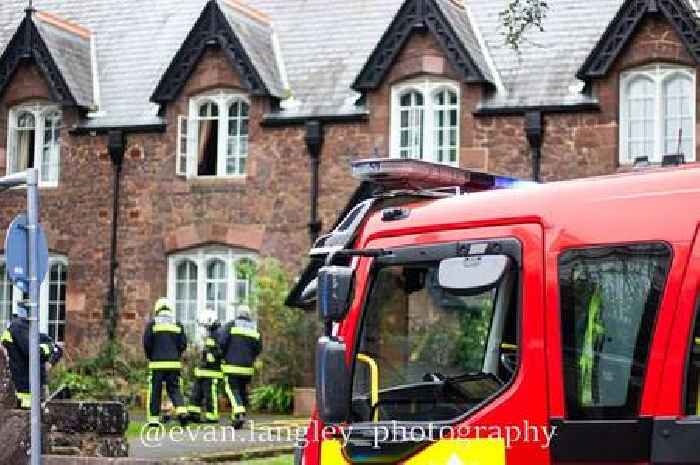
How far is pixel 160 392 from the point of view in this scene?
66.9 feet

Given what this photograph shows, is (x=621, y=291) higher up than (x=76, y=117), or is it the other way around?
(x=76, y=117)

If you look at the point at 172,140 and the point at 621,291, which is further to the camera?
the point at 172,140

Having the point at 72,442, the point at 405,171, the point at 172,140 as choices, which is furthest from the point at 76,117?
the point at 405,171

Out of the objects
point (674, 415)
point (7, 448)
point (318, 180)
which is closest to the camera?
point (674, 415)

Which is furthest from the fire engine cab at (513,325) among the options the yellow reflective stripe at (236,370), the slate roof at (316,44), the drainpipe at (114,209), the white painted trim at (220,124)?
the drainpipe at (114,209)

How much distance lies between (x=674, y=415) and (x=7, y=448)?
8.73 m

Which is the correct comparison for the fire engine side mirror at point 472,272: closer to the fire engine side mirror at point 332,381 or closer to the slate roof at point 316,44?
the fire engine side mirror at point 332,381

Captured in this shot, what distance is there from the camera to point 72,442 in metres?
14.0

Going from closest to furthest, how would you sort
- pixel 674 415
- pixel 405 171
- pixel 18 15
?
pixel 674 415 → pixel 405 171 → pixel 18 15

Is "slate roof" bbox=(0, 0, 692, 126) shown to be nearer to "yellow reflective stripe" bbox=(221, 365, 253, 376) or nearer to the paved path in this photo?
"yellow reflective stripe" bbox=(221, 365, 253, 376)

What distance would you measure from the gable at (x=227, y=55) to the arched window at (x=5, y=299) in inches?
189

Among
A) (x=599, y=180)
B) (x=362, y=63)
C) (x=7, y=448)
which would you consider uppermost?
(x=362, y=63)

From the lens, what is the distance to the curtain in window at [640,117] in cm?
2442

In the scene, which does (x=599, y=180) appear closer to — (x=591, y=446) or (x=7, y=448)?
(x=591, y=446)
